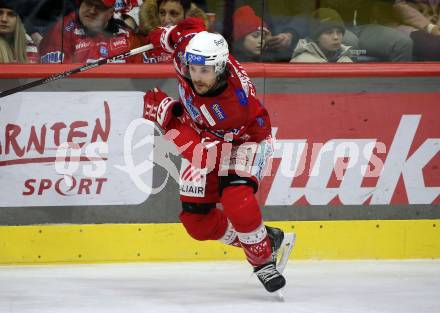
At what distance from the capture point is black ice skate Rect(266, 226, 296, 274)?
4.95 metres

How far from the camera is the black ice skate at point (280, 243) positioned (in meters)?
4.95

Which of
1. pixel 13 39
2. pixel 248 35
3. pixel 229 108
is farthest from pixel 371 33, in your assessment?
pixel 13 39

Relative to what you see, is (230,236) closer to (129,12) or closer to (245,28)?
(245,28)

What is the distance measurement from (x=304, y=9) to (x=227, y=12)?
441 millimetres

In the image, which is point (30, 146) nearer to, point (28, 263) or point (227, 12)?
point (28, 263)

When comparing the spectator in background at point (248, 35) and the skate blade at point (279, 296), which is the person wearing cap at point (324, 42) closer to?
the spectator in background at point (248, 35)

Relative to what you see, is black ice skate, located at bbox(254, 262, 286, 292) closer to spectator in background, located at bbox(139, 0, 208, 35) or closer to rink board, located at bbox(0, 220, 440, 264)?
rink board, located at bbox(0, 220, 440, 264)

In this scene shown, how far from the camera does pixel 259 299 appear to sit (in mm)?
4750

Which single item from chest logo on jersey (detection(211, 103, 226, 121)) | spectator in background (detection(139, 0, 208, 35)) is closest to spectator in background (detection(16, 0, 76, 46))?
spectator in background (detection(139, 0, 208, 35))

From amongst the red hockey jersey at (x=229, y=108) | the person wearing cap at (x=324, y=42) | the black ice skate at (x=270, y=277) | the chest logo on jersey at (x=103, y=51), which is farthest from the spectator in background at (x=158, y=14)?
the black ice skate at (x=270, y=277)

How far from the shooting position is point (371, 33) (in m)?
5.74

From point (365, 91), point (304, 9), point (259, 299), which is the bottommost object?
point (259, 299)

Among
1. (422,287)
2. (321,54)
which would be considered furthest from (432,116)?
(422,287)

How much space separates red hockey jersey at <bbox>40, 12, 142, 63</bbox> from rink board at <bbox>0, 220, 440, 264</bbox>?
92 cm
